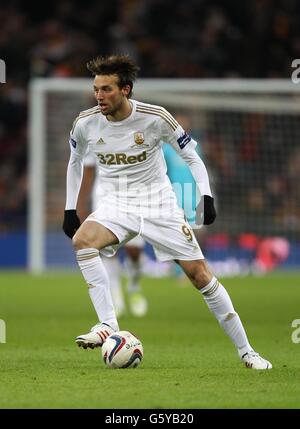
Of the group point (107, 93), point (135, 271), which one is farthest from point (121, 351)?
point (135, 271)

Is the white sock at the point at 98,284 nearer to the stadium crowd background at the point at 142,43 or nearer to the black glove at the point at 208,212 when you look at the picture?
the black glove at the point at 208,212

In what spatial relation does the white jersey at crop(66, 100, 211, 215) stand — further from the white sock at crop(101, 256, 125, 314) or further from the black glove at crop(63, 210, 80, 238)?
the white sock at crop(101, 256, 125, 314)

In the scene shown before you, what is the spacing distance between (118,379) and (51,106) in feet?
45.8

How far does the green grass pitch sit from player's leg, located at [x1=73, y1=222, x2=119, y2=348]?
0.34 meters

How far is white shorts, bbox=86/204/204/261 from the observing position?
776 centimetres

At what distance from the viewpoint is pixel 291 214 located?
2014cm

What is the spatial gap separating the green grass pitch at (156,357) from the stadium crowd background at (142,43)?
7232mm

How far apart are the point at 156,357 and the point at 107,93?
2.00 metres

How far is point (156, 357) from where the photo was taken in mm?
8414

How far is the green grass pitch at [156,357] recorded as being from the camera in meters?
6.14
